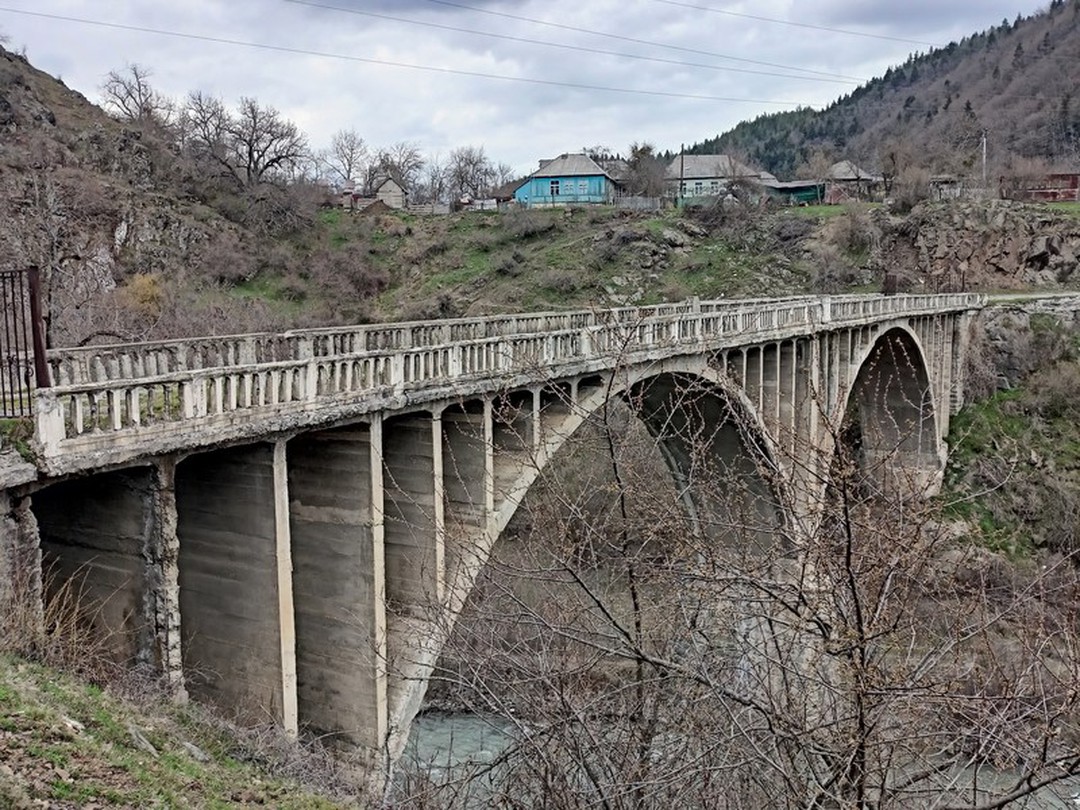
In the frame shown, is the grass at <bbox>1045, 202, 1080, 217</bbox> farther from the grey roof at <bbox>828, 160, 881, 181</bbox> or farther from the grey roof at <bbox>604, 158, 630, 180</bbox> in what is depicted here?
the grey roof at <bbox>604, 158, 630, 180</bbox>

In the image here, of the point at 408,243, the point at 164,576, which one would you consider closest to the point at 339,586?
the point at 164,576

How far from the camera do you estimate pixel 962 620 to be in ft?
22.0

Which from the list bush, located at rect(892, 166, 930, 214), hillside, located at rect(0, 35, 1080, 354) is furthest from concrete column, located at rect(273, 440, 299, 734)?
bush, located at rect(892, 166, 930, 214)

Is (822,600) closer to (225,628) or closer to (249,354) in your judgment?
(225,628)

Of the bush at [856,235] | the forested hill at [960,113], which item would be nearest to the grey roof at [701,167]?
the forested hill at [960,113]

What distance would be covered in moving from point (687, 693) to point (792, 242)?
58095 millimetres

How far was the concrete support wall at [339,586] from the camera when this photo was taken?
11.7m

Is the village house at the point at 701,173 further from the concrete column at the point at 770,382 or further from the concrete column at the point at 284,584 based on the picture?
the concrete column at the point at 284,584

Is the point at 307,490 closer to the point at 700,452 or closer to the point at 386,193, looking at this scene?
the point at 700,452

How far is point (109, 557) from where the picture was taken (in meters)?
9.25

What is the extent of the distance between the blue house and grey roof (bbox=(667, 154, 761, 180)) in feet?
28.4

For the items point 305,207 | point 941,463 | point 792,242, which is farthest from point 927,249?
point 305,207

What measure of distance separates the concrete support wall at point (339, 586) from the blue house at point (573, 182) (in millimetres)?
71180

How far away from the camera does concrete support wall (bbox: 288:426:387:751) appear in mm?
11695
